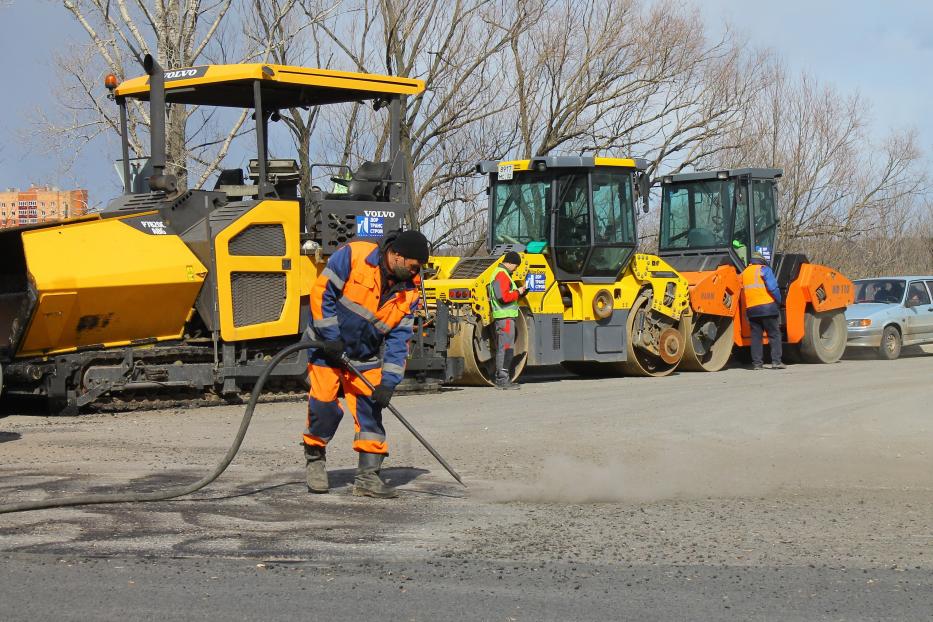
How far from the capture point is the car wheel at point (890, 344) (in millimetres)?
22938

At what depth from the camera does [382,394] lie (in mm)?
7797

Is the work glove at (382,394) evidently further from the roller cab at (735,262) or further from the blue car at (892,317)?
the blue car at (892,317)

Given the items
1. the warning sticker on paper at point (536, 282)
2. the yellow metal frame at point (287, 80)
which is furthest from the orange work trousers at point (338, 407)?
the warning sticker on paper at point (536, 282)

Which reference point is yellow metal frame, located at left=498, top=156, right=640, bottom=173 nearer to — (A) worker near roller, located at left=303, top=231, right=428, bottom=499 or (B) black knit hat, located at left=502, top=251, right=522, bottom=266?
(B) black knit hat, located at left=502, top=251, right=522, bottom=266

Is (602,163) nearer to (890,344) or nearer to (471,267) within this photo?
(471,267)

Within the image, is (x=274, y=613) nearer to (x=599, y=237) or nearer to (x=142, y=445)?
(x=142, y=445)

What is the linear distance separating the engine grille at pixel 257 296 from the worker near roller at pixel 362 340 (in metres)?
5.04

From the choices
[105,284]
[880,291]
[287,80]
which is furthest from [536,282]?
[880,291]

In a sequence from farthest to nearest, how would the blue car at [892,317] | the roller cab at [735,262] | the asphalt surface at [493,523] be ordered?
the blue car at [892,317], the roller cab at [735,262], the asphalt surface at [493,523]

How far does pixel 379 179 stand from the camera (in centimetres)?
1411

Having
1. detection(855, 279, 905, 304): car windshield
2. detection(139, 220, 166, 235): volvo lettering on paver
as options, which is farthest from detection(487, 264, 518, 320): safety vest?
detection(855, 279, 905, 304): car windshield

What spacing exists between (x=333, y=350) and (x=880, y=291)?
719 inches

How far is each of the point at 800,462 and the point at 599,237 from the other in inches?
329

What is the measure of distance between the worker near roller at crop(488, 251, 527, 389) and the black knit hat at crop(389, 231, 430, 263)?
804 centimetres
